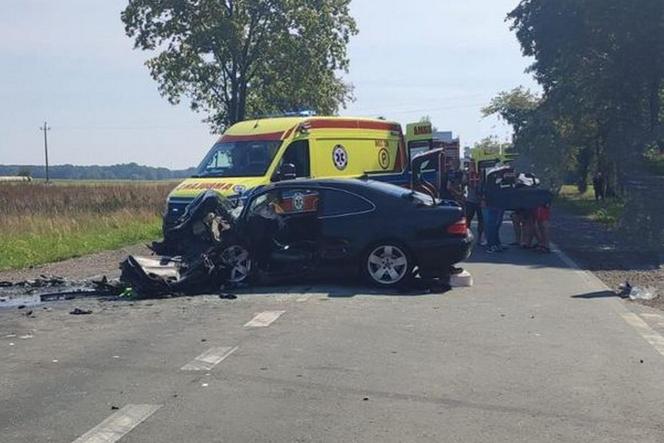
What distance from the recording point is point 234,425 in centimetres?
610

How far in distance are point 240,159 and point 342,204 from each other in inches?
228

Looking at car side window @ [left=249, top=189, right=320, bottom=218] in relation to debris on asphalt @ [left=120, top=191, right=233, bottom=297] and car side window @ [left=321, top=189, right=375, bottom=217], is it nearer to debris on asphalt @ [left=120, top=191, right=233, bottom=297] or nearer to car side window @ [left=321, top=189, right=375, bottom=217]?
car side window @ [left=321, top=189, right=375, bottom=217]

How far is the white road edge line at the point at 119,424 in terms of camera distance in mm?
5797

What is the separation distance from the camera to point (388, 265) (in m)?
12.8

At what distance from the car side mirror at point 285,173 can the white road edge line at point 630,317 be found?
17.6 feet

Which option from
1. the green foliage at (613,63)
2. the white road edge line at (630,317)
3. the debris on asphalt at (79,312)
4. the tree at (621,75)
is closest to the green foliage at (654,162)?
the tree at (621,75)

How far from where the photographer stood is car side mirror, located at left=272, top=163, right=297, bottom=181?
17453mm

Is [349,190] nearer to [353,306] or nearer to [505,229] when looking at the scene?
[353,306]

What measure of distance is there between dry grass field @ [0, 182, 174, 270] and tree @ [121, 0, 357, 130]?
28.7ft

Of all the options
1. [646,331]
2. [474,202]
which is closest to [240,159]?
[474,202]

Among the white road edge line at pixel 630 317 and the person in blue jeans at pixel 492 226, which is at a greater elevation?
the person in blue jeans at pixel 492 226

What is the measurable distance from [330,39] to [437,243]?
106 ft

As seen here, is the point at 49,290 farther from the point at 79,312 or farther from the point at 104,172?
the point at 104,172

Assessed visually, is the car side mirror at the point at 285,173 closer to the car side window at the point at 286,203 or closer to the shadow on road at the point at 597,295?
the car side window at the point at 286,203
